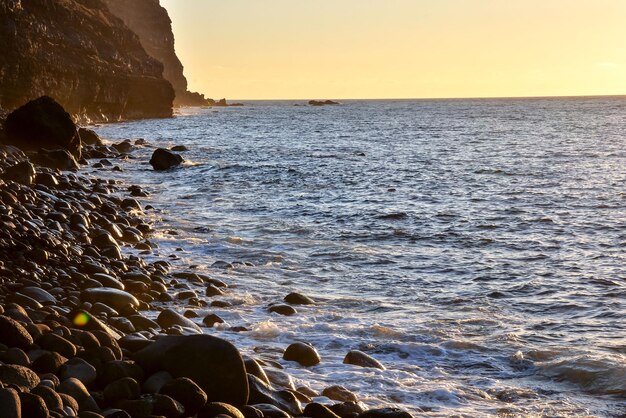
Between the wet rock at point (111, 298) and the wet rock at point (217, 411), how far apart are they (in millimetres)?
3724

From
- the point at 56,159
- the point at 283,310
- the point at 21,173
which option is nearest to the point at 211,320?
the point at 283,310

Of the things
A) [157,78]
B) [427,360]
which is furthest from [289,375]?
[157,78]

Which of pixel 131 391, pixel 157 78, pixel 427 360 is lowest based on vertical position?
pixel 427 360

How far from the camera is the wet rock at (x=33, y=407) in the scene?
4352mm

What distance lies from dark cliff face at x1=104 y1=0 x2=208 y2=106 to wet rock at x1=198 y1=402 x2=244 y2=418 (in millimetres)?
125408

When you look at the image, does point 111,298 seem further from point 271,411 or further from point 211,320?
point 271,411

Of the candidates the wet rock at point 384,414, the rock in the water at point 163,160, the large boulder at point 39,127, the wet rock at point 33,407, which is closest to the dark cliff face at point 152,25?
the rock in the water at point 163,160

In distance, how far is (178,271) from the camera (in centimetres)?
1226

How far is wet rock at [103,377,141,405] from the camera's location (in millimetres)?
5207

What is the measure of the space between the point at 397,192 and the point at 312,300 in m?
15.0

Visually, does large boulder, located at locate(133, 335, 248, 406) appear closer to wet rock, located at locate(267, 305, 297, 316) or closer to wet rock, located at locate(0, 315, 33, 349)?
wet rock, located at locate(0, 315, 33, 349)

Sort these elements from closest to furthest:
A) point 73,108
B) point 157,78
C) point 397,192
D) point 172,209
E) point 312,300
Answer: point 312,300 → point 172,209 → point 397,192 → point 73,108 → point 157,78

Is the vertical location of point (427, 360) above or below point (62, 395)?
below

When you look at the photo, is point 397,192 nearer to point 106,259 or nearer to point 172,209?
point 172,209
